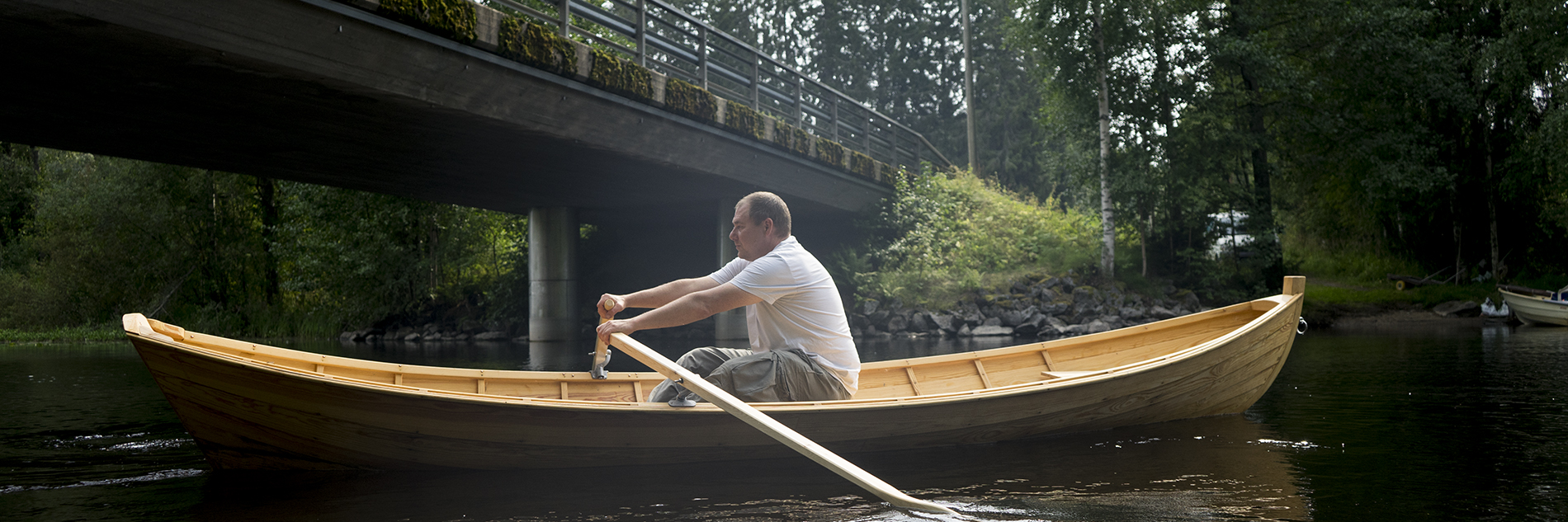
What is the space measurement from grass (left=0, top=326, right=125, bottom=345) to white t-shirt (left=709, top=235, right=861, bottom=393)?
76.2 feet

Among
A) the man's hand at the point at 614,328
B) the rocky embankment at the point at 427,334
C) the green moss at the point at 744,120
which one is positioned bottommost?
the rocky embankment at the point at 427,334

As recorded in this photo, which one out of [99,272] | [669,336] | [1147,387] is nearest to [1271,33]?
[669,336]

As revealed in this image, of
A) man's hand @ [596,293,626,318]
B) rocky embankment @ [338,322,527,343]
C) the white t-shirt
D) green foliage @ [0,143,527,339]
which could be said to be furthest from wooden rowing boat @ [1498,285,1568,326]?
green foliage @ [0,143,527,339]

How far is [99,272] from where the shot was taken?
25.1 m

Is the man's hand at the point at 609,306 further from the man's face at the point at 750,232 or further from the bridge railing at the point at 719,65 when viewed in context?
the bridge railing at the point at 719,65

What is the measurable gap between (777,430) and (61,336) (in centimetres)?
2593

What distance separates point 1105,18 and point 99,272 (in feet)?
87.5

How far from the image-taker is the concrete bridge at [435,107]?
7.86 m

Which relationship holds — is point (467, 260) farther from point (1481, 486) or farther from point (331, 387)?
point (1481, 486)

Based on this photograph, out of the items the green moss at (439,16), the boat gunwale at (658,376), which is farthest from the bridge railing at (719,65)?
the boat gunwale at (658,376)

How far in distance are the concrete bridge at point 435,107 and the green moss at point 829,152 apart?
0.05 metres

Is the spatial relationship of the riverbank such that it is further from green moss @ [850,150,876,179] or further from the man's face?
the man's face

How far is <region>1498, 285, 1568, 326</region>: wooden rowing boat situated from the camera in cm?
1662

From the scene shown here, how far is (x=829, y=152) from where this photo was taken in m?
18.5
